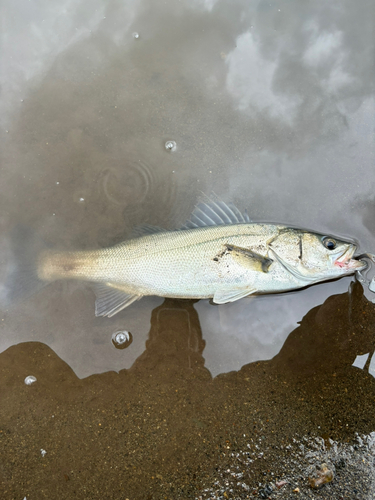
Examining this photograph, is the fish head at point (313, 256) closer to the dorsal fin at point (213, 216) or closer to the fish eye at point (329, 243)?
the fish eye at point (329, 243)

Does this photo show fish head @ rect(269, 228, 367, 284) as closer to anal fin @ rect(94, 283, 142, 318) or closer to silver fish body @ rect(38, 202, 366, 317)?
silver fish body @ rect(38, 202, 366, 317)

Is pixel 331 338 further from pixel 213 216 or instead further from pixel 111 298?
pixel 111 298

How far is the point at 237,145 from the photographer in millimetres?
3398

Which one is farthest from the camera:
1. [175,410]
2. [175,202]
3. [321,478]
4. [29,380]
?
[175,202]

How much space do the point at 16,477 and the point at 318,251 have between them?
3758mm

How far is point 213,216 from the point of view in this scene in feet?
10.2

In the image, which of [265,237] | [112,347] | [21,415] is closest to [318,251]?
[265,237]

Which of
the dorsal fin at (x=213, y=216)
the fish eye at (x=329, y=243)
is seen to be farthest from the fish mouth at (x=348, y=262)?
the dorsal fin at (x=213, y=216)

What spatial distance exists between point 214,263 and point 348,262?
135 cm

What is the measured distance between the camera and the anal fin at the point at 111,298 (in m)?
3.04

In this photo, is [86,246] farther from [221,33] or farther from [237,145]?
[221,33]

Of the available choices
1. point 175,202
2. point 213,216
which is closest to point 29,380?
point 175,202

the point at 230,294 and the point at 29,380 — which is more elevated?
the point at 230,294

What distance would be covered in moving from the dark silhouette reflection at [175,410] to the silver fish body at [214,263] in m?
0.43
